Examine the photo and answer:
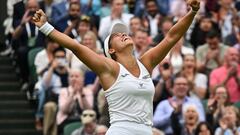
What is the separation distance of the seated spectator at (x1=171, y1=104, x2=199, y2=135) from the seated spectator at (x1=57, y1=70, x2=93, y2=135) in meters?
1.38

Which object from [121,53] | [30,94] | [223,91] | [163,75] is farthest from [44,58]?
[121,53]

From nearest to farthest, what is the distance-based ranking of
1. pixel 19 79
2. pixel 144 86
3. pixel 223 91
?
pixel 144 86 → pixel 223 91 → pixel 19 79

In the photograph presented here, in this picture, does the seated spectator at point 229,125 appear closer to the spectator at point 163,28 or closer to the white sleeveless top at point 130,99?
the spectator at point 163,28

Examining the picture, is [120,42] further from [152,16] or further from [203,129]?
[152,16]

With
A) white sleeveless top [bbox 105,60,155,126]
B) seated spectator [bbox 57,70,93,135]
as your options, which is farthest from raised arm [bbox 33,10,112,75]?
seated spectator [bbox 57,70,93,135]

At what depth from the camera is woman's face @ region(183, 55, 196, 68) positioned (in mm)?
14219

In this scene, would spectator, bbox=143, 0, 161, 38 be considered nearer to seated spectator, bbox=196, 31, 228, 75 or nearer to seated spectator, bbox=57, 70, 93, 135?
seated spectator, bbox=196, 31, 228, 75

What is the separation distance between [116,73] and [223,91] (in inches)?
215

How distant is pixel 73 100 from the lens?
45.4 ft

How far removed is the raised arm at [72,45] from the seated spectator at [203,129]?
4.64m

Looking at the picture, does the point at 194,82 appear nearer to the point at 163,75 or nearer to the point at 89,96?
the point at 163,75

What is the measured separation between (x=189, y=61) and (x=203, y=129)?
1833 mm

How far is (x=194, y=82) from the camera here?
14320 mm

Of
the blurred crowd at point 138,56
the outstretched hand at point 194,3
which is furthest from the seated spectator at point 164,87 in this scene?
the outstretched hand at point 194,3
